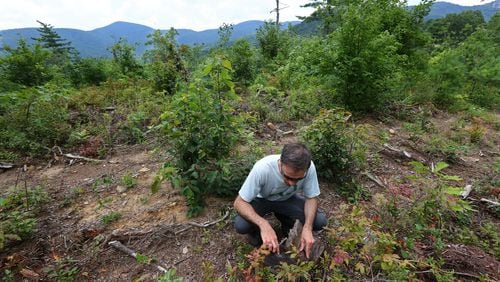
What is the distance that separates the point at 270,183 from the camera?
2613mm

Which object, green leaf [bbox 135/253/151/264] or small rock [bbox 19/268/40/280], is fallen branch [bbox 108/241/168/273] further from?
small rock [bbox 19/268/40/280]

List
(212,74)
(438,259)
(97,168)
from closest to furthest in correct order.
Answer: (438,259) → (212,74) → (97,168)

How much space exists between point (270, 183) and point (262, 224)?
1.35 feet

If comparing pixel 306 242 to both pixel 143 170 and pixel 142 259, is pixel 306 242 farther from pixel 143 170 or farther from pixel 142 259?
pixel 143 170

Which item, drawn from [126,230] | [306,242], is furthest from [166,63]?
[306,242]

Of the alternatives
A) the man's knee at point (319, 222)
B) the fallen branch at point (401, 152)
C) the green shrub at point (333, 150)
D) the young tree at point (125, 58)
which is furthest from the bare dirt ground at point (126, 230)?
the young tree at point (125, 58)

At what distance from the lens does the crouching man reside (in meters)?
2.24

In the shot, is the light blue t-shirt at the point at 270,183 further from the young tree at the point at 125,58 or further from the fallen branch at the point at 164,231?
the young tree at the point at 125,58

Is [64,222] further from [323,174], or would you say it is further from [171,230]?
[323,174]

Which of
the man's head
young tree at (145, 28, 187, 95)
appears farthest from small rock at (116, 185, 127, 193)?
young tree at (145, 28, 187, 95)

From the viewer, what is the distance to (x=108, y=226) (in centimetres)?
310

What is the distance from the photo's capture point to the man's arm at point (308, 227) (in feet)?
7.41

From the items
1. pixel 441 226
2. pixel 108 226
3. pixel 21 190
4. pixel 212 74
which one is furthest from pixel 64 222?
pixel 441 226

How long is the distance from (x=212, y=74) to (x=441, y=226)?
9.57 feet
